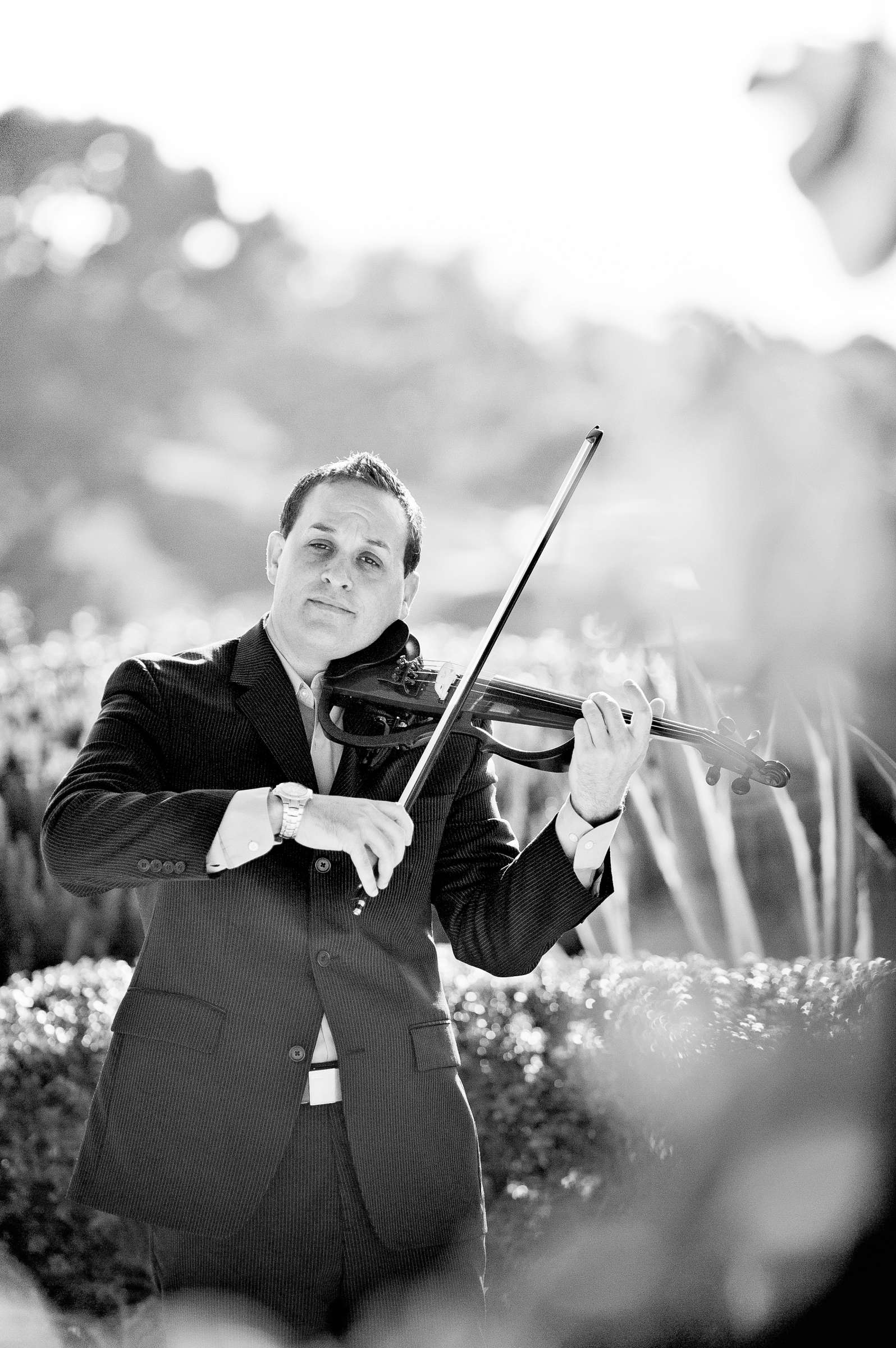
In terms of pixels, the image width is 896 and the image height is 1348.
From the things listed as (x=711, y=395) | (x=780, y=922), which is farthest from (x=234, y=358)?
(x=780, y=922)

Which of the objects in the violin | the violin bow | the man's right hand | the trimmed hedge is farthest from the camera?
the trimmed hedge

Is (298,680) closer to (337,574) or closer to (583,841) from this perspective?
(337,574)

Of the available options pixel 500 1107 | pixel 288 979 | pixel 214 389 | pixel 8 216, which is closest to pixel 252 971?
pixel 288 979

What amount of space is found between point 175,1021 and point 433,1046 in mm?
371

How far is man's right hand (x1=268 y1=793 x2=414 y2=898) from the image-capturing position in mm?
1585

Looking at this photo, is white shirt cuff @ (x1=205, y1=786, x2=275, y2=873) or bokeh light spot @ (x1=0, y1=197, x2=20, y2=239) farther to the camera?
bokeh light spot @ (x1=0, y1=197, x2=20, y2=239)

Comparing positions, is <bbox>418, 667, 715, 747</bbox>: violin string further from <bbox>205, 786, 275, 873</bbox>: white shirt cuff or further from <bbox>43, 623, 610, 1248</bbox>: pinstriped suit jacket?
<bbox>205, 786, 275, 873</bbox>: white shirt cuff

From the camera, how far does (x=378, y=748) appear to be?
1.92 metres

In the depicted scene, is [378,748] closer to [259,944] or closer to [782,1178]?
[259,944]

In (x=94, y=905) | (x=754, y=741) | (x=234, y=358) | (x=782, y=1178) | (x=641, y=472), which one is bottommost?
(x=782, y=1178)

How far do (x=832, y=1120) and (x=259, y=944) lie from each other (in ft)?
4.53

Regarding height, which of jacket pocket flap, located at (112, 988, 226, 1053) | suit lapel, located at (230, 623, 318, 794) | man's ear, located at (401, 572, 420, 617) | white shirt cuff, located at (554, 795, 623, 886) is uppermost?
man's ear, located at (401, 572, 420, 617)

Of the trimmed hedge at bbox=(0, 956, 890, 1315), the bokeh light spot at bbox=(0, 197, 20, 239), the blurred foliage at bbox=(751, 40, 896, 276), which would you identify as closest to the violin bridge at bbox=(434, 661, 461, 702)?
the trimmed hedge at bbox=(0, 956, 890, 1315)

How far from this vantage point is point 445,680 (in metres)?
2.07
